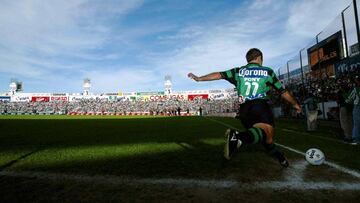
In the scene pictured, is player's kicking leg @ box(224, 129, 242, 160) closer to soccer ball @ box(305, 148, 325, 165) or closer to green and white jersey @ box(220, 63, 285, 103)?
green and white jersey @ box(220, 63, 285, 103)

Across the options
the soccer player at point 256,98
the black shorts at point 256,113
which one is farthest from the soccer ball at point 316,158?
the black shorts at point 256,113

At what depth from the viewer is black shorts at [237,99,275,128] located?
458 cm

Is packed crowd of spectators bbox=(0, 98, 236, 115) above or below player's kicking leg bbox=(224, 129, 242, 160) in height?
above

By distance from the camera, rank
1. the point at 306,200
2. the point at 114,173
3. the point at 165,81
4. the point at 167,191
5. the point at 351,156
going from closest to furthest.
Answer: the point at 306,200, the point at 167,191, the point at 114,173, the point at 351,156, the point at 165,81

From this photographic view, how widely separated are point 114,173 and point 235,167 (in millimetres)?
1968

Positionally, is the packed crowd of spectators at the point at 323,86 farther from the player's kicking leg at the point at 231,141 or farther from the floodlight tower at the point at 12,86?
the floodlight tower at the point at 12,86

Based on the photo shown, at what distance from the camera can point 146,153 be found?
248 inches

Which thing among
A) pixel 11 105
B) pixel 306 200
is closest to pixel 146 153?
pixel 306 200

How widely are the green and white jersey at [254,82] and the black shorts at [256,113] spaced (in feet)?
0.33

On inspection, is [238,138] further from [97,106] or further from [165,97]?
[97,106]

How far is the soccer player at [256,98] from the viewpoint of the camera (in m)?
4.50

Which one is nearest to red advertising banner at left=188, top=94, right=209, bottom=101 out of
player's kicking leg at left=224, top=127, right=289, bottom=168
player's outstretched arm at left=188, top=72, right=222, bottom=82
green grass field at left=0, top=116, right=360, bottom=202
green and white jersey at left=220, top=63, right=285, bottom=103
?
green grass field at left=0, top=116, right=360, bottom=202

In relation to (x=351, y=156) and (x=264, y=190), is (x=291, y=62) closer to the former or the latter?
(x=351, y=156)

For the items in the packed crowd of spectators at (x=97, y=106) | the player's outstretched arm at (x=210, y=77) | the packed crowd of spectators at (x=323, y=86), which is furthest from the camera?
the packed crowd of spectators at (x=97, y=106)
